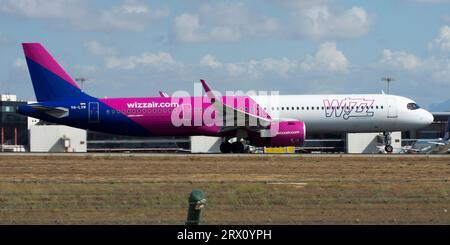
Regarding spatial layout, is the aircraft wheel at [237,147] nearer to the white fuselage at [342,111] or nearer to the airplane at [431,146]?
the white fuselage at [342,111]

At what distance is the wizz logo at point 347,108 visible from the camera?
142ft

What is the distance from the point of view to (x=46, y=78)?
146 feet

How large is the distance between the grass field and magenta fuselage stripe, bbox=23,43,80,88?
10658 millimetres

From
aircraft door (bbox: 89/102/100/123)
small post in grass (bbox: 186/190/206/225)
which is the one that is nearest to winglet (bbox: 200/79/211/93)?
aircraft door (bbox: 89/102/100/123)

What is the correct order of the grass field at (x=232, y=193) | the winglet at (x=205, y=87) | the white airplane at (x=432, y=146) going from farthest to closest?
the white airplane at (x=432, y=146), the winglet at (x=205, y=87), the grass field at (x=232, y=193)

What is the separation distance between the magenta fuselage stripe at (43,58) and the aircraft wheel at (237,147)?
10108 millimetres

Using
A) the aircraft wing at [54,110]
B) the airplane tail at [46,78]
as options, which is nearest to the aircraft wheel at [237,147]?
the airplane tail at [46,78]

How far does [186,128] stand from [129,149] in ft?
68.7

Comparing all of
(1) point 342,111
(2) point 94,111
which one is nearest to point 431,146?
(1) point 342,111

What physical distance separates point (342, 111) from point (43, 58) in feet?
59.1

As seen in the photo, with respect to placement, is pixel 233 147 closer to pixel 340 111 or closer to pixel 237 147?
pixel 237 147

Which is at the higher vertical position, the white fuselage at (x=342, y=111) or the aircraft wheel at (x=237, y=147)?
the white fuselage at (x=342, y=111)
